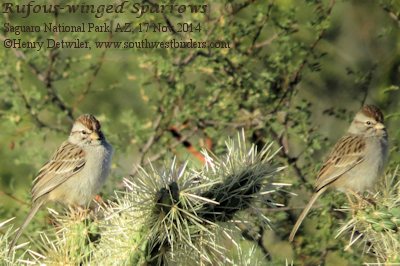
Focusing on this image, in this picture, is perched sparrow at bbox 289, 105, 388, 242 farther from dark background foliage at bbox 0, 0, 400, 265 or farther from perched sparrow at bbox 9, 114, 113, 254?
perched sparrow at bbox 9, 114, 113, 254

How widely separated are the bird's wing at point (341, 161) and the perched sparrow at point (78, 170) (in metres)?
1.63

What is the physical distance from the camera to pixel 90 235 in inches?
149

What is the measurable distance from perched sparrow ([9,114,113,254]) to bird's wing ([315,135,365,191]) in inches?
64.0

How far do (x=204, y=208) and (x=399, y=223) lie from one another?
78 cm

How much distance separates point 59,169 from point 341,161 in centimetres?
215

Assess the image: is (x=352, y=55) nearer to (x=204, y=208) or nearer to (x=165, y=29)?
(x=165, y=29)

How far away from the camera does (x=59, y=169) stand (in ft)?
21.4

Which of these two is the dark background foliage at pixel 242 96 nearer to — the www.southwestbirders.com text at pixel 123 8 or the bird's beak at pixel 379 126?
the www.southwestbirders.com text at pixel 123 8

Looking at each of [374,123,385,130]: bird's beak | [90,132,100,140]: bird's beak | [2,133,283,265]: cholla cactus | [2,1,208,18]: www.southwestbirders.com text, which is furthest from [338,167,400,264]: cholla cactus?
[2,1,208,18]: www.southwestbirders.com text

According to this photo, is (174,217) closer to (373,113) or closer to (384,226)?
(384,226)

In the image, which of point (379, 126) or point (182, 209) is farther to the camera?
point (379, 126)

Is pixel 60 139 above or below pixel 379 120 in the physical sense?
below

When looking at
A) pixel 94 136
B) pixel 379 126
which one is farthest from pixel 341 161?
pixel 94 136

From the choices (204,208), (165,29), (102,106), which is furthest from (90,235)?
(102,106)
